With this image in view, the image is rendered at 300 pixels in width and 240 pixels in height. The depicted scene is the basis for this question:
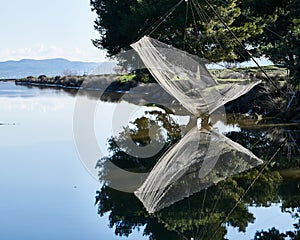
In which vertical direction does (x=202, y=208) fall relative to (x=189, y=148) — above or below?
below

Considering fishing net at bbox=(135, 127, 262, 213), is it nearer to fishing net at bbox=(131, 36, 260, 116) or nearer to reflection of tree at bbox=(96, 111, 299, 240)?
reflection of tree at bbox=(96, 111, 299, 240)

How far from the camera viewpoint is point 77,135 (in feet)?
34.0

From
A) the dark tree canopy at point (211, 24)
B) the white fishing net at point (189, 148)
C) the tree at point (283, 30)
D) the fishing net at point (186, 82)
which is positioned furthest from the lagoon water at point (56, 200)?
the dark tree canopy at point (211, 24)

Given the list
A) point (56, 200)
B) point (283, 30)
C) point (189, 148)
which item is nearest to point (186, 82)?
point (189, 148)

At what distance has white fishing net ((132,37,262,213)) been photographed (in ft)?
19.0

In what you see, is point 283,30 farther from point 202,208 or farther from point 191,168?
point 202,208

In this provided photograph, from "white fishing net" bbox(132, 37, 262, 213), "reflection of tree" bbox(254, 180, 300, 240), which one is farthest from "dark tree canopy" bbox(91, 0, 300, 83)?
"reflection of tree" bbox(254, 180, 300, 240)

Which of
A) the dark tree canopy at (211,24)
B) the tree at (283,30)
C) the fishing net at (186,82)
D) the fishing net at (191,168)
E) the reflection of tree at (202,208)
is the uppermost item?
the dark tree canopy at (211,24)

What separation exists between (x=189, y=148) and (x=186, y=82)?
2.05 m

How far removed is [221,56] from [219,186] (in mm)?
9887

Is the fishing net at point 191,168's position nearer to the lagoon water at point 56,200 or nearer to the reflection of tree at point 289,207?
the lagoon water at point 56,200

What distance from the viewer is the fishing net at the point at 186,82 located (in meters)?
8.63

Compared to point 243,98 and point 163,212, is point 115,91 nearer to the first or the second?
point 243,98

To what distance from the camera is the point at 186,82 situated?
9766 millimetres
